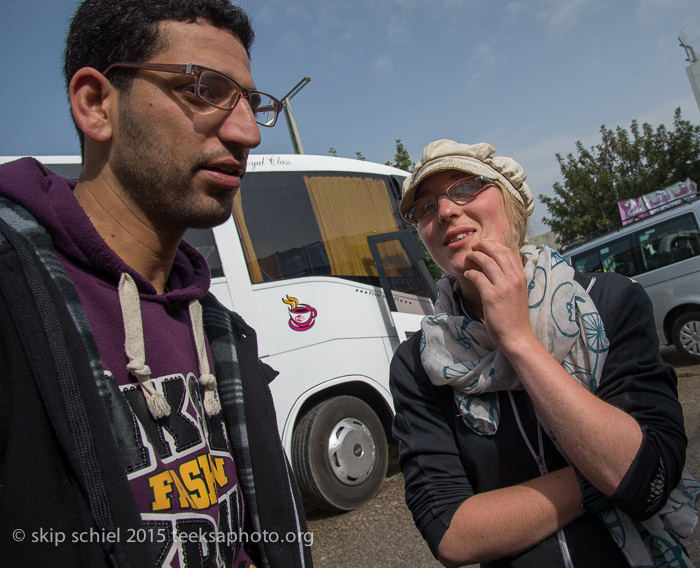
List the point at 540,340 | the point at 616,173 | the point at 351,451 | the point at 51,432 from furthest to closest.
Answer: the point at 616,173
the point at 351,451
the point at 540,340
the point at 51,432

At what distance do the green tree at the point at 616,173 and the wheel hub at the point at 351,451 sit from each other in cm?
1849

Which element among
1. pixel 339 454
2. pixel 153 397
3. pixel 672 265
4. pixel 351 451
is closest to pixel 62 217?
pixel 153 397

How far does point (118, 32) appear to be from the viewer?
4.46 ft

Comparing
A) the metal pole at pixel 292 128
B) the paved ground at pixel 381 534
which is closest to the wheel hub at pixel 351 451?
the paved ground at pixel 381 534

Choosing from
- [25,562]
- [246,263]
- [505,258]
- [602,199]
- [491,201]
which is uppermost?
[602,199]

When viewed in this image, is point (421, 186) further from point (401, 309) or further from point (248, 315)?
point (401, 309)

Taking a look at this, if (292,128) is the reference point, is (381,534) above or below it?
below

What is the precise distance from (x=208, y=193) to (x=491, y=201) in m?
0.88

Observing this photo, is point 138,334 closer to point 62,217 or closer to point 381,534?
point 62,217

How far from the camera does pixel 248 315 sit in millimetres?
4566

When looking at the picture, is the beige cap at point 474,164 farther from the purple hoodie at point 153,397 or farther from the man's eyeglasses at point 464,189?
the purple hoodie at point 153,397

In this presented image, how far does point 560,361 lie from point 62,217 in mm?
1361

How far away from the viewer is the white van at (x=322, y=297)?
15.0ft

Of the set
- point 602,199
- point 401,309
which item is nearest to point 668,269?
point 401,309
